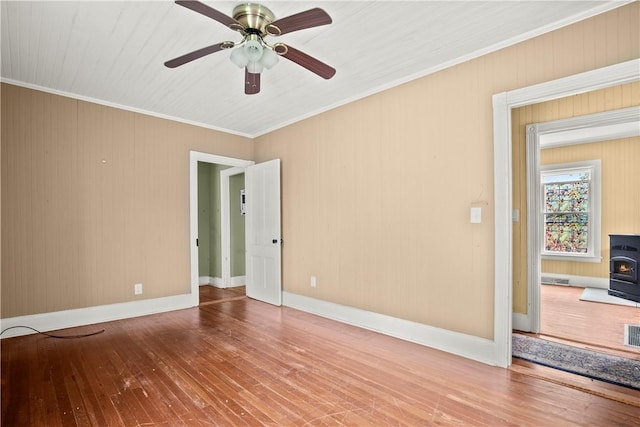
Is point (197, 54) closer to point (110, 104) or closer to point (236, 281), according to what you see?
point (110, 104)

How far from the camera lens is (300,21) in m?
1.92

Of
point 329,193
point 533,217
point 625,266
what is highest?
point 329,193

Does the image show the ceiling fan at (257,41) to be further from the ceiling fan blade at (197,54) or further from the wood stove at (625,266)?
the wood stove at (625,266)

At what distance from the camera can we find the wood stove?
3.92m

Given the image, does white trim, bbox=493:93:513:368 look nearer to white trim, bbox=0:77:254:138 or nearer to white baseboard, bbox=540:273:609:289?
white trim, bbox=0:77:254:138

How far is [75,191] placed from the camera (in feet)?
12.4

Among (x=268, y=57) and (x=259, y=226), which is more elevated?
(x=268, y=57)

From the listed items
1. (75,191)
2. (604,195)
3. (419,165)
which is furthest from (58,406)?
(604,195)

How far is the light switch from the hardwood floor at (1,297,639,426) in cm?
121

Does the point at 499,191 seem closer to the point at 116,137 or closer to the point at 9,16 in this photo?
the point at 9,16

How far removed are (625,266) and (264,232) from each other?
4.92 meters

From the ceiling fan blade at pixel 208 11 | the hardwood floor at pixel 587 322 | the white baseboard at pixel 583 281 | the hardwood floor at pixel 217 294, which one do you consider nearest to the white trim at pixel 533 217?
the hardwood floor at pixel 587 322

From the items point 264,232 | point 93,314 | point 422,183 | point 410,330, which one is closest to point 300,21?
point 422,183

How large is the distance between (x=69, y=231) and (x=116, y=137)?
128 centimetres
